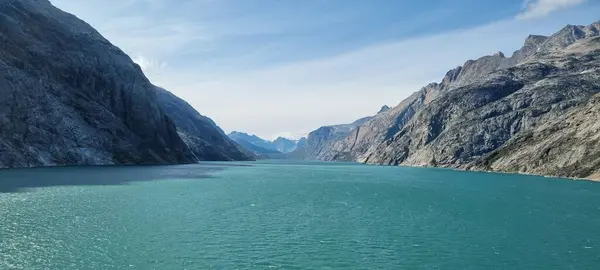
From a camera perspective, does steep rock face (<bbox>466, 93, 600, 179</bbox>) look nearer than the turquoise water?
No

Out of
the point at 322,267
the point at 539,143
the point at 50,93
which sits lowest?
the point at 322,267

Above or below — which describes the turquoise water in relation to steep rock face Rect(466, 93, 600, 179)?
below

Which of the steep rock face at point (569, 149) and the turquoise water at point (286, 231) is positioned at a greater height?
the steep rock face at point (569, 149)

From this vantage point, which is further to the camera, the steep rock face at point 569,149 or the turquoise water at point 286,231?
the steep rock face at point 569,149

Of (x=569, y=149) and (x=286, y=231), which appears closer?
(x=286, y=231)

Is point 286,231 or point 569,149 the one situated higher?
point 569,149

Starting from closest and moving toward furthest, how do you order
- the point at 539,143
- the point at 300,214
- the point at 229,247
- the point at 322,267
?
1. the point at 322,267
2. the point at 229,247
3. the point at 300,214
4. the point at 539,143

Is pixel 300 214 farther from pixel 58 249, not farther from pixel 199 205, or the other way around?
pixel 58 249

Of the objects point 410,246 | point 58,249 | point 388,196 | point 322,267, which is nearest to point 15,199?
point 58,249
